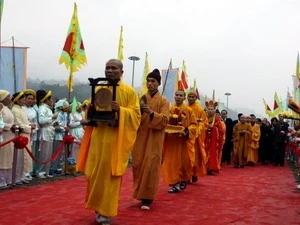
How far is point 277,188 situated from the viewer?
8.77 m

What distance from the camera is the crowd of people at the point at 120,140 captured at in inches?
188

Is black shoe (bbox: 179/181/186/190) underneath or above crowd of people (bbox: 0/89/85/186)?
underneath

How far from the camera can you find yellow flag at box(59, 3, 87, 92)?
9.64m

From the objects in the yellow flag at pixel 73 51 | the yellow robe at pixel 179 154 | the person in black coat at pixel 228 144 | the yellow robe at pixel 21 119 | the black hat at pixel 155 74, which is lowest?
the person in black coat at pixel 228 144

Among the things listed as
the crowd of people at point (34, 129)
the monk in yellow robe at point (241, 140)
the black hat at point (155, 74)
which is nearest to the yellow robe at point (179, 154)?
the black hat at point (155, 74)

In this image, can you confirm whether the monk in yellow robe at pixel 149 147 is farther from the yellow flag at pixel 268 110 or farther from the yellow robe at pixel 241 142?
the yellow flag at pixel 268 110

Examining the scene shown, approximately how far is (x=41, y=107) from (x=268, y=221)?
5.33 metres

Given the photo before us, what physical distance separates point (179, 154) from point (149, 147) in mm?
1565

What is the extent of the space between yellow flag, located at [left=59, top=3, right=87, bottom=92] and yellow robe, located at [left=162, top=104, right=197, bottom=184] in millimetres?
3265

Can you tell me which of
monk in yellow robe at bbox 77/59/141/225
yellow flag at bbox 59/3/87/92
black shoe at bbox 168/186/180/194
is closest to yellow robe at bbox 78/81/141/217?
monk in yellow robe at bbox 77/59/141/225

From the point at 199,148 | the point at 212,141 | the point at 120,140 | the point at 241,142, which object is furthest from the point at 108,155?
the point at 241,142

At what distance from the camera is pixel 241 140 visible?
49.3ft

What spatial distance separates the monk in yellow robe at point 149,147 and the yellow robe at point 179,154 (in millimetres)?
1305

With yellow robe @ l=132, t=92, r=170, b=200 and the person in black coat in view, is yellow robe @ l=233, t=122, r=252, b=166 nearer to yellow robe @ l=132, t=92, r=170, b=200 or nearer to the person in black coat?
the person in black coat
